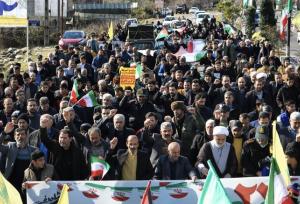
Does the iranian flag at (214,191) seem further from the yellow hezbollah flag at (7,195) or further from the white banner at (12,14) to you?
the white banner at (12,14)

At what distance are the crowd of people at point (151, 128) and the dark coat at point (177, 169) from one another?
1 centimetres

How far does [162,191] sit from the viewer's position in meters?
8.77

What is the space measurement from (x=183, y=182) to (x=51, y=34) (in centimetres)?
4266

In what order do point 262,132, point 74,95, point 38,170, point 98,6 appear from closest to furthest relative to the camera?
1. point 38,170
2. point 262,132
3. point 74,95
4. point 98,6

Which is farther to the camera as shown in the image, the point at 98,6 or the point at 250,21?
the point at 98,6

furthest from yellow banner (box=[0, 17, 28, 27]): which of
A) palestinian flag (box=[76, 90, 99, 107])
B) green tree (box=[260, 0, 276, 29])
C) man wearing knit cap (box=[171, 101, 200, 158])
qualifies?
green tree (box=[260, 0, 276, 29])

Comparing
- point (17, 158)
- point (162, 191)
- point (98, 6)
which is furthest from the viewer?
point (98, 6)

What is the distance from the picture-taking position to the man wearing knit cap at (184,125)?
10977mm

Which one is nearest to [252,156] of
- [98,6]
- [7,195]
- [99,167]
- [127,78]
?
[99,167]

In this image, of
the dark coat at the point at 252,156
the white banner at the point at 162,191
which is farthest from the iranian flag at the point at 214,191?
the dark coat at the point at 252,156

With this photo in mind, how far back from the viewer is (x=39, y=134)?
32.3ft

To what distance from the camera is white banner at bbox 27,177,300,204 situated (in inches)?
343

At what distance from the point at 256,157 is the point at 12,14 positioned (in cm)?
1512

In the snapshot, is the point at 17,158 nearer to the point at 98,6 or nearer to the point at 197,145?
the point at 197,145
